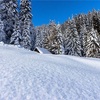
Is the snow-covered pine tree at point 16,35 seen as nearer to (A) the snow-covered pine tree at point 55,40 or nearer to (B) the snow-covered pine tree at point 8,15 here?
(B) the snow-covered pine tree at point 8,15

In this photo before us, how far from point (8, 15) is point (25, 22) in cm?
436

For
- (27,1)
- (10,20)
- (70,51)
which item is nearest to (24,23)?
(10,20)

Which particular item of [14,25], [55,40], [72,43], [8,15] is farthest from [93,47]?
[8,15]

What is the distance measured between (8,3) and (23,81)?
34623 millimetres

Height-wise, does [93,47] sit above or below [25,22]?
below

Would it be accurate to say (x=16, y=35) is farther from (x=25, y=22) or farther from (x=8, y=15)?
(x=8, y=15)

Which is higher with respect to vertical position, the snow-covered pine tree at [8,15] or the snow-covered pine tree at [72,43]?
the snow-covered pine tree at [8,15]

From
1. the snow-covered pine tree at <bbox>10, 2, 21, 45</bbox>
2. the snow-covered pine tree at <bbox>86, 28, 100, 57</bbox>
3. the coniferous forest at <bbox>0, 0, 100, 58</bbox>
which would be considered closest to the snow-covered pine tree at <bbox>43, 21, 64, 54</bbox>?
the coniferous forest at <bbox>0, 0, 100, 58</bbox>

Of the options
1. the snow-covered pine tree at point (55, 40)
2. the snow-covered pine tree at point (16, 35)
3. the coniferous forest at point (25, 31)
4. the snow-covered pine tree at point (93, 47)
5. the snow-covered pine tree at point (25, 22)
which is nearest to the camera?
the snow-covered pine tree at point (16, 35)

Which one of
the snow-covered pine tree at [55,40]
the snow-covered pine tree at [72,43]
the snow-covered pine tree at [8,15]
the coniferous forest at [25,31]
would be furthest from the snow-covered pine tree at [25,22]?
the snow-covered pine tree at [72,43]

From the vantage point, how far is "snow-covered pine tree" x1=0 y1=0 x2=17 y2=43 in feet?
131

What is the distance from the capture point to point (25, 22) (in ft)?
138

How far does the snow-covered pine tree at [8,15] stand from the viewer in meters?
40.0

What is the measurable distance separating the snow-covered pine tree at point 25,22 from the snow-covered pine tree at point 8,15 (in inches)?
102
